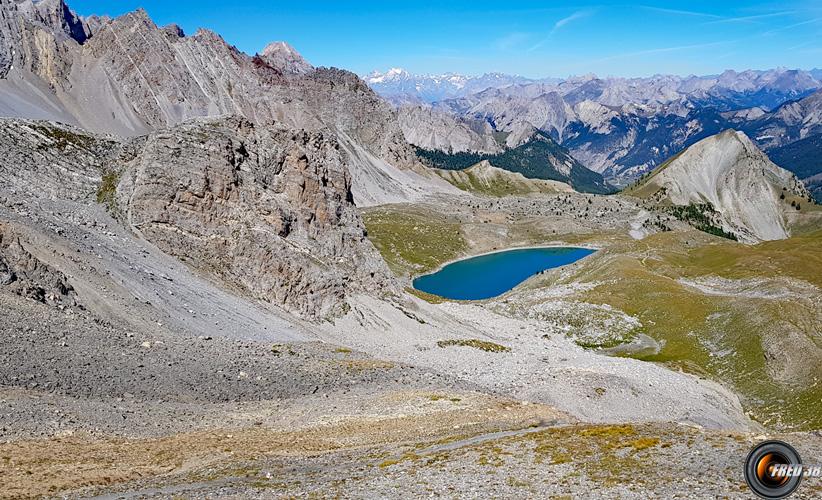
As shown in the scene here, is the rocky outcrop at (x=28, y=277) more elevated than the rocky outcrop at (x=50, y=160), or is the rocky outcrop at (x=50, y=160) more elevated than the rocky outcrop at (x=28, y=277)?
the rocky outcrop at (x=50, y=160)

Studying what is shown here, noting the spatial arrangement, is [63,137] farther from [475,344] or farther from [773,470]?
[773,470]

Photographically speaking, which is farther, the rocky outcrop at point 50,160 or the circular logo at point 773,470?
the rocky outcrop at point 50,160

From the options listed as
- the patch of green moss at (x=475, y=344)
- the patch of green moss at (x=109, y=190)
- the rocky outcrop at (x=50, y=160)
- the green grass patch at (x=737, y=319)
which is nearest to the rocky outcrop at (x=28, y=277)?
the rocky outcrop at (x=50, y=160)

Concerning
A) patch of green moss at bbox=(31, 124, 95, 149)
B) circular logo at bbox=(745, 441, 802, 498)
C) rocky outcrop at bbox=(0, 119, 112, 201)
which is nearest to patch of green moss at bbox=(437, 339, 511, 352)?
rocky outcrop at bbox=(0, 119, 112, 201)

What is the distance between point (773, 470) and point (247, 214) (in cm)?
6323

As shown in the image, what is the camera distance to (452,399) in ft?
145

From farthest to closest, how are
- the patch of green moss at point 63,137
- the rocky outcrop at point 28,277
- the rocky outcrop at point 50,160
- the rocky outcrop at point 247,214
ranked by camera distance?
the patch of green moss at point 63,137
the rocky outcrop at point 247,214
the rocky outcrop at point 50,160
the rocky outcrop at point 28,277

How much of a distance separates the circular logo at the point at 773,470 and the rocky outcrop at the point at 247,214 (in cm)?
5265

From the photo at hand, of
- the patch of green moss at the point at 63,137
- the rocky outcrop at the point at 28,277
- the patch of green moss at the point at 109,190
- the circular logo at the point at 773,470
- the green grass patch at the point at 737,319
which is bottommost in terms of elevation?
the green grass patch at the point at 737,319

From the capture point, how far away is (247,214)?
7206 cm

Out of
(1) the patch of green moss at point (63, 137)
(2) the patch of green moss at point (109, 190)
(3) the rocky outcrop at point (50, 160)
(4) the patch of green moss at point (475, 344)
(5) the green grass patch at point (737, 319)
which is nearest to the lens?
(3) the rocky outcrop at point (50, 160)

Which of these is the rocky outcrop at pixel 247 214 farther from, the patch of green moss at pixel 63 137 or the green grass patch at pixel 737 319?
the green grass patch at pixel 737 319

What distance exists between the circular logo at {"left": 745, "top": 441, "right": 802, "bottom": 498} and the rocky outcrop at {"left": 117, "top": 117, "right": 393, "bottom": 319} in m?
52.7

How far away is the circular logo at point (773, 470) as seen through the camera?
21.4 m
